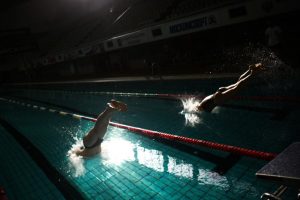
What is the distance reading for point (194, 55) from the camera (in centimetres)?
1191

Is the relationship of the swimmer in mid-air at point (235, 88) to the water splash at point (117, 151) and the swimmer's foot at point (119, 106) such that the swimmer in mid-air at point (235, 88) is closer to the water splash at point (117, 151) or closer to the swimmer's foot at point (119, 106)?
the water splash at point (117, 151)

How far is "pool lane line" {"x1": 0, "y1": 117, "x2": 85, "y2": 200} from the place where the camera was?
3242mm

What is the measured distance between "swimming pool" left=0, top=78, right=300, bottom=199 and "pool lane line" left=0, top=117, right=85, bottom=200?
0.02 meters

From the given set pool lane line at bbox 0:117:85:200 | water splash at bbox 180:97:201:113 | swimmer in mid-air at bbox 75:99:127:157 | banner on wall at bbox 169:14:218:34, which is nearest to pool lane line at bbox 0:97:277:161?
swimmer in mid-air at bbox 75:99:127:157

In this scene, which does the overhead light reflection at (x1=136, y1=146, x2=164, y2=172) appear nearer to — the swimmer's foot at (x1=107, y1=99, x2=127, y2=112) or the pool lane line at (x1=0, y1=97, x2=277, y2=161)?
the pool lane line at (x1=0, y1=97, x2=277, y2=161)

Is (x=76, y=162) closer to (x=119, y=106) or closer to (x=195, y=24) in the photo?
(x=119, y=106)

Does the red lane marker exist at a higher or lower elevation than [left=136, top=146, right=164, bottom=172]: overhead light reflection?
higher

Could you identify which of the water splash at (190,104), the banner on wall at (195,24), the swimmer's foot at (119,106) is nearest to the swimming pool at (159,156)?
the water splash at (190,104)

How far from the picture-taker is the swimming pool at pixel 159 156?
303 cm

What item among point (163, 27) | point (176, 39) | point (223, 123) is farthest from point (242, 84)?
point (176, 39)

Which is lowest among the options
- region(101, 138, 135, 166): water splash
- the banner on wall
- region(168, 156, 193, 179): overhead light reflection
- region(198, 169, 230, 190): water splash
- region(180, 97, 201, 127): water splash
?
region(198, 169, 230, 190): water splash

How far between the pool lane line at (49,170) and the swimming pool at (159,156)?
0.02 metres

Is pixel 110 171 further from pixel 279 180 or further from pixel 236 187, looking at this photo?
pixel 279 180

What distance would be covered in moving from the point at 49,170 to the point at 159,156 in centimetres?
171
